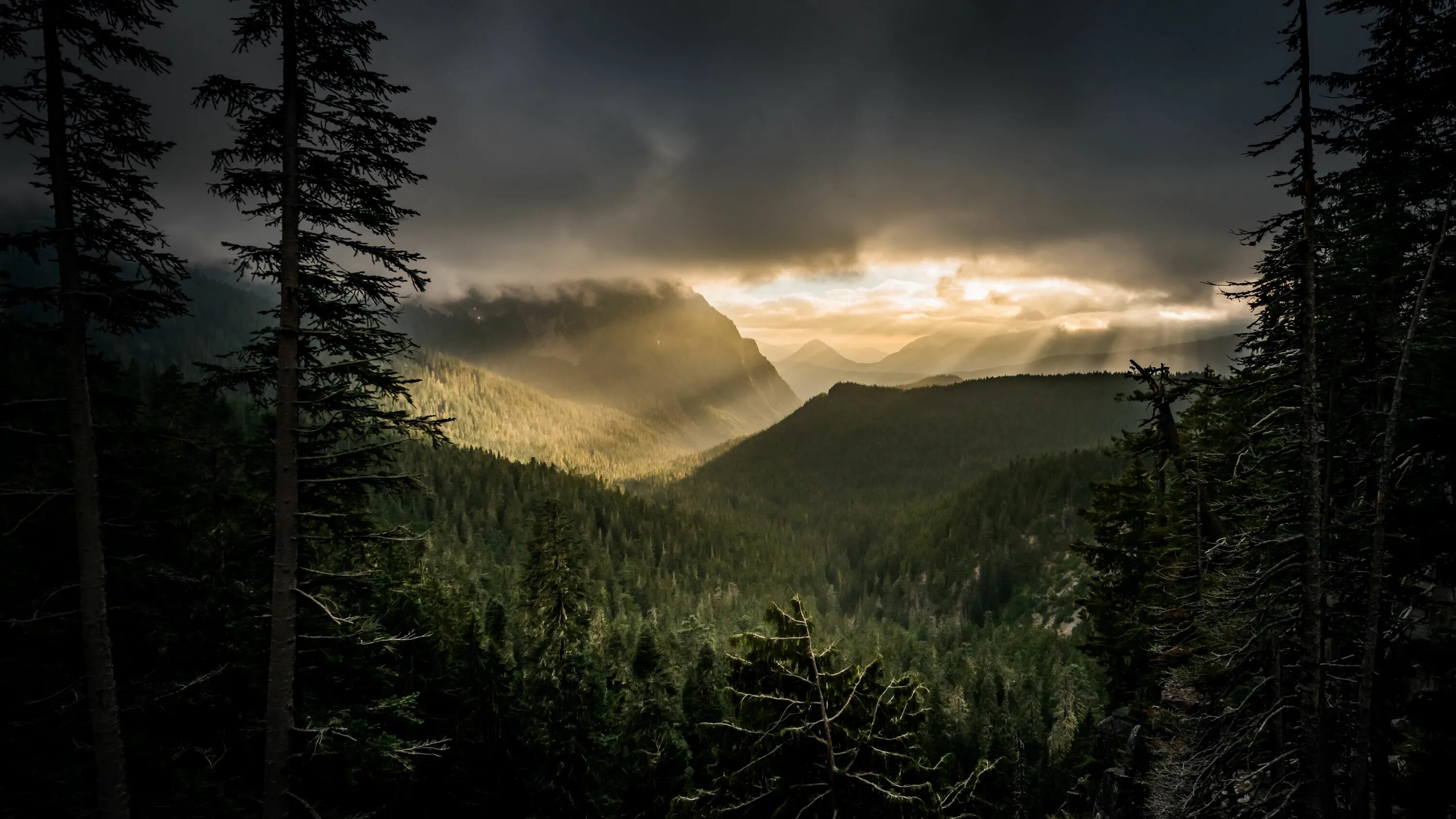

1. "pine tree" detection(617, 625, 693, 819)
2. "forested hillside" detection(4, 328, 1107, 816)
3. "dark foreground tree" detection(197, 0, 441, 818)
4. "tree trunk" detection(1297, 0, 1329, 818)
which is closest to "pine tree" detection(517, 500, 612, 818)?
"forested hillside" detection(4, 328, 1107, 816)

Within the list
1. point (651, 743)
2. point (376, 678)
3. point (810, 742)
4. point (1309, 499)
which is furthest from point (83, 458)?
point (651, 743)

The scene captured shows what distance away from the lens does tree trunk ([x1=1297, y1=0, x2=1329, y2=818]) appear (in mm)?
10008

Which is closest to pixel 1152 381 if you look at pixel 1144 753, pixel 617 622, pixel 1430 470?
pixel 1430 470

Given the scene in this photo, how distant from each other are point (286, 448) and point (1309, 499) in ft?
54.6

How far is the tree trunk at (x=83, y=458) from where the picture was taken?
8031 mm

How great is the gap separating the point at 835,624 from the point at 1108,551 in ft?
295

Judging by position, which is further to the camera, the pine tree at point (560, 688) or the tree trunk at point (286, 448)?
the pine tree at point (560, 688)

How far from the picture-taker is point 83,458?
→ 835 cm

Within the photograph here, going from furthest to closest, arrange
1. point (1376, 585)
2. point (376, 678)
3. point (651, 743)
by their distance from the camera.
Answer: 1. point (651, 743)
2. point (376, 678)
3. point (1376, 585)

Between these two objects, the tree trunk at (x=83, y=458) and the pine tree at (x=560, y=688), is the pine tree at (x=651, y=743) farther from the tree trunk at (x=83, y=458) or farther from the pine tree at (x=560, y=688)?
the tree trunk at (x=83, y=458)

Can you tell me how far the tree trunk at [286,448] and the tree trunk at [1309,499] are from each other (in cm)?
1605

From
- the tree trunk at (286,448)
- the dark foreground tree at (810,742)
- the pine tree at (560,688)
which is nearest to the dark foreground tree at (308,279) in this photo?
the tree trunk at (286,448)

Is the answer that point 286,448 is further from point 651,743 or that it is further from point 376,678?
point 651,743

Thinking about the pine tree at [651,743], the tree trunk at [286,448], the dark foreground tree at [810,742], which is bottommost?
the pine tree at [651,743]
